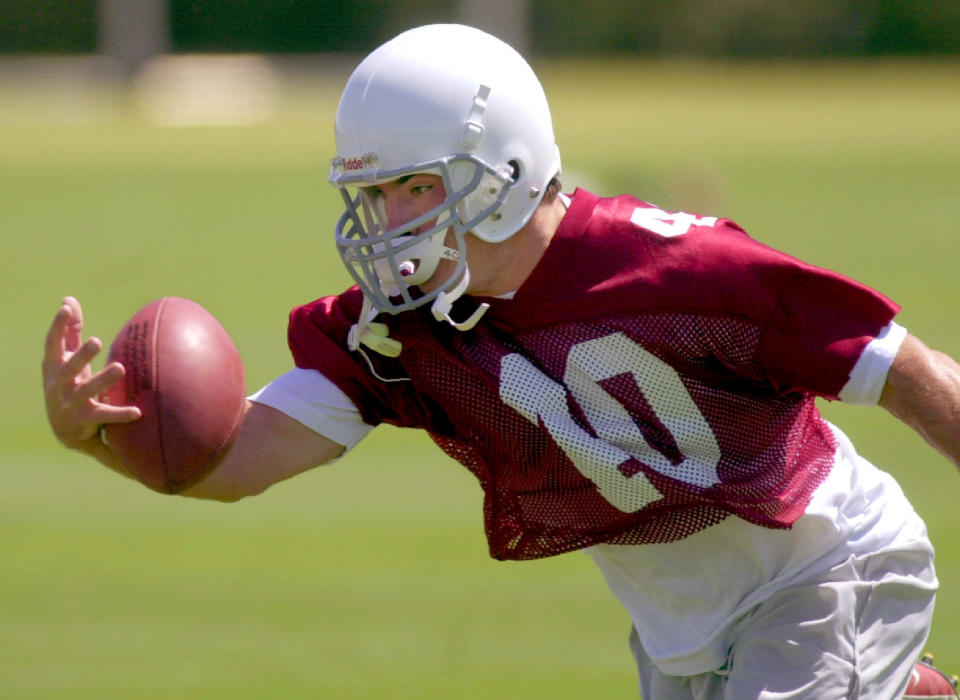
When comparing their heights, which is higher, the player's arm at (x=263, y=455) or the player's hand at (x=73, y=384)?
the player's hand at (x=73, y=384)

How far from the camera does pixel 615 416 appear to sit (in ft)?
11.1

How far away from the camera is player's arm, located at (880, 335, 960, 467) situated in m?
3.15

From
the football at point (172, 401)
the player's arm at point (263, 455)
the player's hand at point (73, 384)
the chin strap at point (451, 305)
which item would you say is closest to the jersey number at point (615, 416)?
the chin strap at point (451, 305)

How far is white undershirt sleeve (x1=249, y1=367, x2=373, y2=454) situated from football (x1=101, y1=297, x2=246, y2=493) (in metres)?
0.10

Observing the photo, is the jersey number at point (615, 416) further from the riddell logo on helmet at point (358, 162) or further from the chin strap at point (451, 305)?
the riddell logo on helmet at point (358, 162)

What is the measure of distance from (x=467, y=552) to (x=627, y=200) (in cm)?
275

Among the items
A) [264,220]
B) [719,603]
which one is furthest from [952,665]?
[264,220]

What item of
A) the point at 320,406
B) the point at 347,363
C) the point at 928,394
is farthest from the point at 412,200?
A: the point at 928,394

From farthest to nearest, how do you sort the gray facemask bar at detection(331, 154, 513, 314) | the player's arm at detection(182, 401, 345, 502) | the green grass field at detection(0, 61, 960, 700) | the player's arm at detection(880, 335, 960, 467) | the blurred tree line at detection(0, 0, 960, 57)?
the blurred tree line at detection(0, 0, 960, 57), the green grass field at detection(0, 61, 960, 700), the player's arm at detection(182, 401, 345, 502), the gray facemask bar at detection(331, 154, 513, 314), the player's arm at detection(880, 335, 960, 467)

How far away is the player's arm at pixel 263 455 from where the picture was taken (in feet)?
11.8

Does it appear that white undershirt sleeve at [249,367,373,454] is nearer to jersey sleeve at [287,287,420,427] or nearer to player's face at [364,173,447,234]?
jersey sleeve at [287,287,420,427]

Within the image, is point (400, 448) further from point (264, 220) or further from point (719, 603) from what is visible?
point (264, 220)

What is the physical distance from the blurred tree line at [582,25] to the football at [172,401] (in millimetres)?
32332

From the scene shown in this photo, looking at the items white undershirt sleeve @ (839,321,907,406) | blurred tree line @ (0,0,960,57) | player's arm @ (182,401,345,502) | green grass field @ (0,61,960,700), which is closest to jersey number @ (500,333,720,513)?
white undershirt sleeve @ (839,321,907,406)
